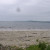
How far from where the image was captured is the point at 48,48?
6312 millimetres

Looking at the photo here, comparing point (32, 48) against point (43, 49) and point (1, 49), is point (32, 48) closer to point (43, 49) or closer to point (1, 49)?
point (43, 49)

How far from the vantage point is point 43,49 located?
6.75 metres

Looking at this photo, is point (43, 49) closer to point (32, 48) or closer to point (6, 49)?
point (32, 48)

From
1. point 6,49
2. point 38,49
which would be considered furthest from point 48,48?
point 6,49

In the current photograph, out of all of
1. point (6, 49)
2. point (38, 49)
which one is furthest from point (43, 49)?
point (6, 49)

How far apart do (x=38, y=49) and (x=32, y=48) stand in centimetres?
24

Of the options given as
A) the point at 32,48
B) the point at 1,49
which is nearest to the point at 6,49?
the point at 1,49

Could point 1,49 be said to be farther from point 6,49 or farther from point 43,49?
point 43,49

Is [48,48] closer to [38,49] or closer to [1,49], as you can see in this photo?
[38,49]

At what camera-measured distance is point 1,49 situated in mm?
6512

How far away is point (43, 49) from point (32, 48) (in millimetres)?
580

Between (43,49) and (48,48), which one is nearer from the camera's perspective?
(48,48)

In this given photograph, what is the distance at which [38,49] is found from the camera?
6.45 meters

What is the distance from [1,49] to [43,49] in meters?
1.56
